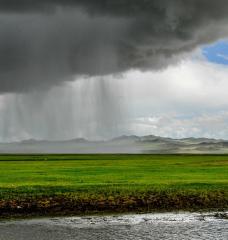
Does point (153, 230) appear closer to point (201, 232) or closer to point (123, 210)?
point (201, 232)

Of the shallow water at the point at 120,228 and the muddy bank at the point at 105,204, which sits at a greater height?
the muddy bank at the point at 105,204

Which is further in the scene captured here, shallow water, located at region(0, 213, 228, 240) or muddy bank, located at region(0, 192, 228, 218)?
muddy bank, located at region(0, 192, 228, 218)

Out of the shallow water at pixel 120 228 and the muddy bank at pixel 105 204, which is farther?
the muddy bank at pixel 105 204

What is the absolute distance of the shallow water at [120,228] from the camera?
28359 mm

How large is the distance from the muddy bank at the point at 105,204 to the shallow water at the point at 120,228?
3095 millimetres

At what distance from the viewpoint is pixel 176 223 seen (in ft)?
108

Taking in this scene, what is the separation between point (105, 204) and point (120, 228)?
8.88 meters

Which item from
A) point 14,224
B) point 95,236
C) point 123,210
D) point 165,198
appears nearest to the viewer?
point 95,236

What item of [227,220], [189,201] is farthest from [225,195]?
[227,220]

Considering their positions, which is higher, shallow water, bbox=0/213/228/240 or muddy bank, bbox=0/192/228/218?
muddy bank, bbox=0/192/228/218

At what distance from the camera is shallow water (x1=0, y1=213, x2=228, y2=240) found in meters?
28.4

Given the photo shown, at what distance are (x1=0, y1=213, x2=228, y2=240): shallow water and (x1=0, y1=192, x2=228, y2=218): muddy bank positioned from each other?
10.2ft

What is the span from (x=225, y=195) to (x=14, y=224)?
70.5ft

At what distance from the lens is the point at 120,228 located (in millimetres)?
30984
